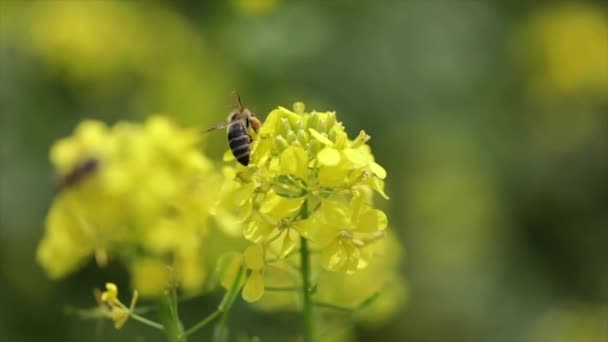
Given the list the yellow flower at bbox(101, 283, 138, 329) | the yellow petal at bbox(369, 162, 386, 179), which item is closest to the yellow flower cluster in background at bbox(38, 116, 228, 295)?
the yellow flower at bbox(101, 283, 138, 329)

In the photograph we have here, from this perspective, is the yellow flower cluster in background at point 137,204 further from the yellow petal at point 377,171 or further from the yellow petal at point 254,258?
the yellow petal at point 377,171

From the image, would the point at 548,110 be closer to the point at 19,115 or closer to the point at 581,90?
the point at 581,90

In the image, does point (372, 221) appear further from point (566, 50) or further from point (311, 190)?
point (566, 50)

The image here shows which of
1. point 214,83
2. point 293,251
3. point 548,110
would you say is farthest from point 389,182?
point 293,251

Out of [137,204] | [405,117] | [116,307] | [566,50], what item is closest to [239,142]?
[116,307]

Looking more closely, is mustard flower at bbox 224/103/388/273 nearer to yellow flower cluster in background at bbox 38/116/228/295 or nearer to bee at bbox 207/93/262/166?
bee at bbox 207/93/262/166
